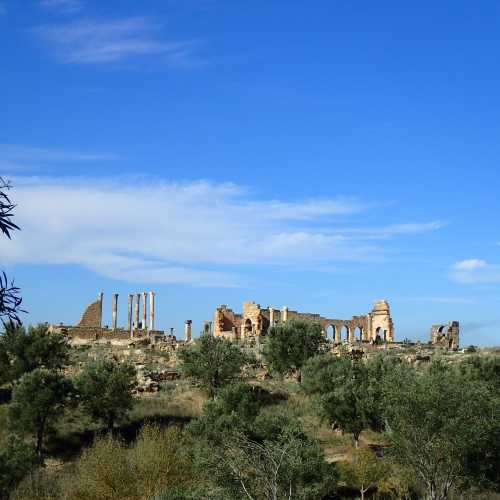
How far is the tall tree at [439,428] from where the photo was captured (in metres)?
27.0

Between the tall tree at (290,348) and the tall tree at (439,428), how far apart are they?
24723mm

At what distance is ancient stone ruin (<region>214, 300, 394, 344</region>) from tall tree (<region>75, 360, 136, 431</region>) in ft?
104

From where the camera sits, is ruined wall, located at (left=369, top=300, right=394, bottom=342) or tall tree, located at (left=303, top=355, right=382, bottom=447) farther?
ruined wall, located at (left=369, top=300, right=394, bottom=342)

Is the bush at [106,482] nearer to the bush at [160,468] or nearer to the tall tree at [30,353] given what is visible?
the bush at [160,468]

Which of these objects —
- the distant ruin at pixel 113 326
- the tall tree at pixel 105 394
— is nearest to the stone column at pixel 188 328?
the distant ruin at pixel 113 326

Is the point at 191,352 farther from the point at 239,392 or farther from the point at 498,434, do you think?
the point at 498,434

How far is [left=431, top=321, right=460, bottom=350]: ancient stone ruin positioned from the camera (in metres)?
79.8

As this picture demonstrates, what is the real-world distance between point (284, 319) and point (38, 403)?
142ft

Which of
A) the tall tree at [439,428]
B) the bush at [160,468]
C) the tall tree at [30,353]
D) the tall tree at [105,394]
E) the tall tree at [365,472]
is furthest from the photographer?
the tall tree at [30,353]

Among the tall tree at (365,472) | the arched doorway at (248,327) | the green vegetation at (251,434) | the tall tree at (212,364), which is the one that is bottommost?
the tall tree at (365,472)

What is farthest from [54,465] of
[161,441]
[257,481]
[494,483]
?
[494,483]

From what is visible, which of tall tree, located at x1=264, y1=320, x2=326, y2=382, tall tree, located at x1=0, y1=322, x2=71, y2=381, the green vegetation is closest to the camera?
the green vegetation

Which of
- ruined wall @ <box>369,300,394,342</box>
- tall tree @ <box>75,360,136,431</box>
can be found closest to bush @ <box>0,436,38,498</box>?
tall tree @ <box>75,360,136,431</box>

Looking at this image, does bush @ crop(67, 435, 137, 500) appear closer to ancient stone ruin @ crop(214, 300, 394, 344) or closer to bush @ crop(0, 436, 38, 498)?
bush @ crop(0, 436, 38, 498)
